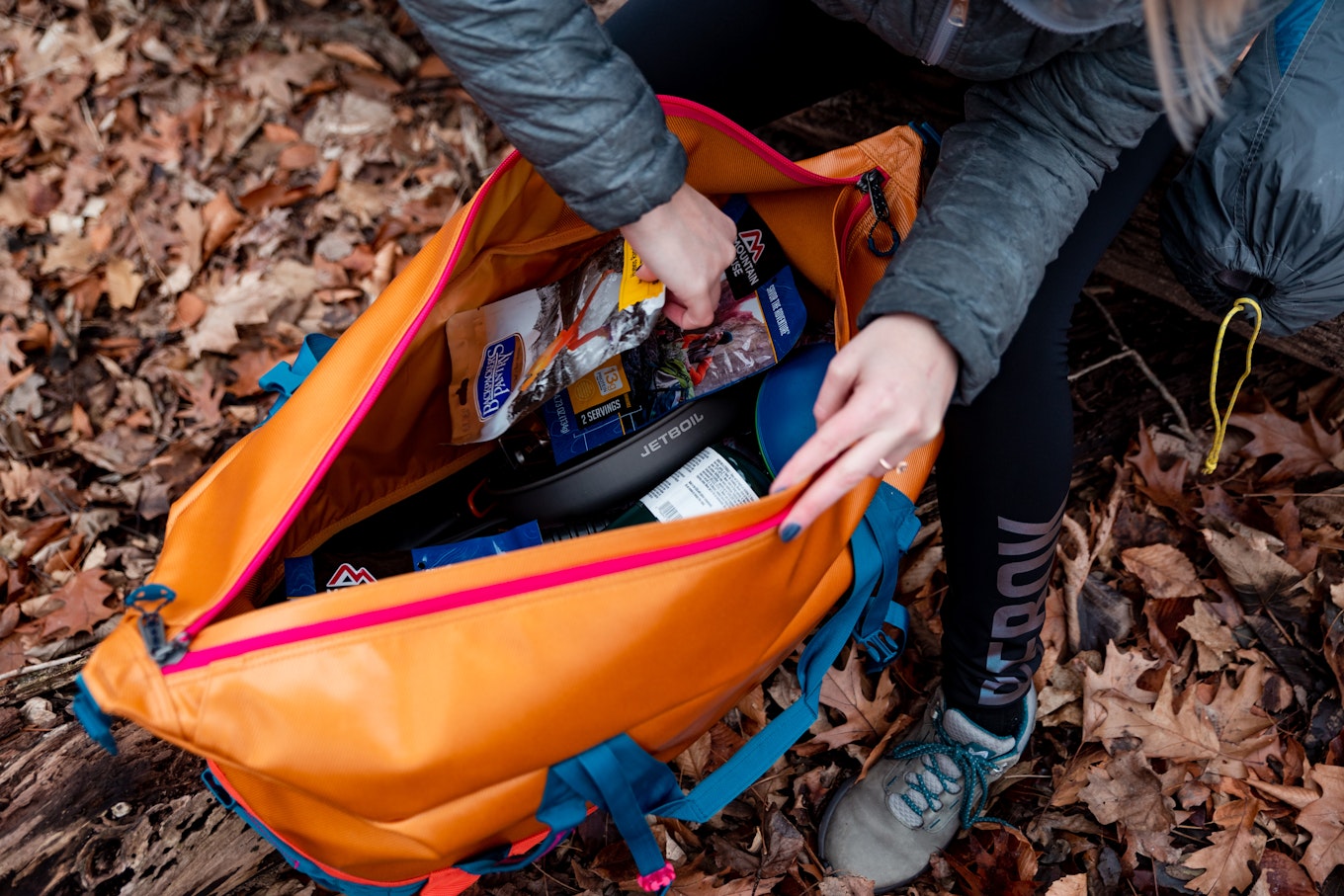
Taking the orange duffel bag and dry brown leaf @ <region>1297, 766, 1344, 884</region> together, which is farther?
dry brown leaf @ <region>1297, 766, 1344, 884</region>

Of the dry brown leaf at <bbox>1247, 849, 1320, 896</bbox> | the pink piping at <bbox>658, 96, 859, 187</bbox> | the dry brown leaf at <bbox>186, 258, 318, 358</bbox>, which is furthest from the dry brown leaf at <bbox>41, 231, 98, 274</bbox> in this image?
the dry brown leaf at <bbox>1247, 849, 1320, 896</bbox>

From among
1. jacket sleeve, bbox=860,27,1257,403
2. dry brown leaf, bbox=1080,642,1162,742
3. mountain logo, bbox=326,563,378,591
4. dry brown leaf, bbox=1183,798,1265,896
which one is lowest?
dry brown leaf, bbox=1183,798,1265,896

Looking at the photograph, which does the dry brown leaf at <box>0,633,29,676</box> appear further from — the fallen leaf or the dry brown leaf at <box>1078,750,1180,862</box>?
the dry brown leaf at <box>1078,750,1180,862</box>

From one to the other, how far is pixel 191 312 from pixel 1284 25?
253 cm

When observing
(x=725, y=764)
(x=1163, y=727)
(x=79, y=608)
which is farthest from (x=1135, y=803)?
(x=79, y=608)

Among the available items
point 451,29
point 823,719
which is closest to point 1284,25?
point 451,29

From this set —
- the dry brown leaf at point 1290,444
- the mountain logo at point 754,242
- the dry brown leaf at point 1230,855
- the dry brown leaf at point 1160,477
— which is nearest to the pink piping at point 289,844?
the mountain logo at point 754,242

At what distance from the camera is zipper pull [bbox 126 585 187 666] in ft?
3.19

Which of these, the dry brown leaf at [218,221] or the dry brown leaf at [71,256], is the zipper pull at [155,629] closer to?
the dry brown leaf at [218,221]

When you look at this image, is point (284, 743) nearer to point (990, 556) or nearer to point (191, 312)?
point (990, 556)

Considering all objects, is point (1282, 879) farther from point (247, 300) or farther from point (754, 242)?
point (247, 300)

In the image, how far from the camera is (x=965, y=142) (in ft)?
3.76

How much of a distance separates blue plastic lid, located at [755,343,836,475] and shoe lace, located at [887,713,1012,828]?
60cm

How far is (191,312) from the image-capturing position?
236 centimetres
